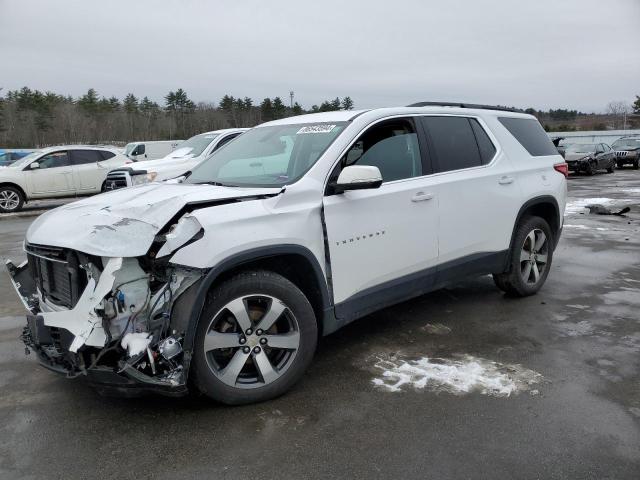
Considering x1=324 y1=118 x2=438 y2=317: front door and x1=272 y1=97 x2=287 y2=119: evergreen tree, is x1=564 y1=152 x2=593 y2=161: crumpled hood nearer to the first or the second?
x1=324 y1=118 x2=438 y2=317: front door

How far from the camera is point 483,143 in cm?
495

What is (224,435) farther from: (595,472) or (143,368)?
(595,472)

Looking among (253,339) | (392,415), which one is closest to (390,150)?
(253,339)

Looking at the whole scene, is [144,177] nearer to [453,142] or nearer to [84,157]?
[84,157]

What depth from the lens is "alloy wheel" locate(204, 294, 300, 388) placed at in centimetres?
313

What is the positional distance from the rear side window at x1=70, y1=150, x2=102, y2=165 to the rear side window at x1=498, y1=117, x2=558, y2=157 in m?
13.9

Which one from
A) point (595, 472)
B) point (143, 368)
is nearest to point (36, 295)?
point (143, 368)

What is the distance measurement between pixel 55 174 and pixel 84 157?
1018 mm

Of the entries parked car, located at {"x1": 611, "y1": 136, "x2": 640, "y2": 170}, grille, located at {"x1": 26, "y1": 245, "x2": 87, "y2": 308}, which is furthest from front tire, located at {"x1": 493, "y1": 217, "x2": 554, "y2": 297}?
parked car, located at {"x1": 611, "y1": 136, "x2": 640, "y2": 170}

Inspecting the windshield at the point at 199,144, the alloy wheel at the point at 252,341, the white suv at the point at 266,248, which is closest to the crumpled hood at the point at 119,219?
the white suv at the point at 266,248

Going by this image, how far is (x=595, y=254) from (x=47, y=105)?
225 feet

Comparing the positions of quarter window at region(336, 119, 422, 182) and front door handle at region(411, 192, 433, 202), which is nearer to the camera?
quarter window at region(336, 119, 422, 182)

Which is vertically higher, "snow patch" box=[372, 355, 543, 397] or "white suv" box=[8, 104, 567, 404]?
"white suv" box=[8, 104, 567, 404]

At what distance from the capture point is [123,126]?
219 ft
